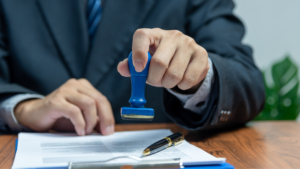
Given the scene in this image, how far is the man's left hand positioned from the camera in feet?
1.37

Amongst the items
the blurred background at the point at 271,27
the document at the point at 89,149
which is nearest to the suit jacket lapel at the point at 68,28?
the document at the point at 89,149

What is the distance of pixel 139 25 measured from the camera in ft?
2.90

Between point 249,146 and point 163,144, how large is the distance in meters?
0.19

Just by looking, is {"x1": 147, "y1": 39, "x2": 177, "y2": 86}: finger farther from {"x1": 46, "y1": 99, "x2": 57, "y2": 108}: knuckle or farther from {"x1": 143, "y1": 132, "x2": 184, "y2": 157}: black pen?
{"x1": 46, "y1": 99, "x2": 57, "y2": 108}: knuckle

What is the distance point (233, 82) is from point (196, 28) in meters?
0.37

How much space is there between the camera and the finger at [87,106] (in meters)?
0.58

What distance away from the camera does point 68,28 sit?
0.87 meters

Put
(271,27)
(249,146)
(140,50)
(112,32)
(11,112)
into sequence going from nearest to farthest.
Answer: (140,50)
(249,146)
(11,112)
(112,32)
(271,27)

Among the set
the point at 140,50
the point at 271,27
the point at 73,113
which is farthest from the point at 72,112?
the point at 271,27

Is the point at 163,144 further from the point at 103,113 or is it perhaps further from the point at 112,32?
the point at 112,32

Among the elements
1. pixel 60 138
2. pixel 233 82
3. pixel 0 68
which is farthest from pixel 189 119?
pixel 0 68

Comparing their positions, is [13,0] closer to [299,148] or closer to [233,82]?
[233,82]

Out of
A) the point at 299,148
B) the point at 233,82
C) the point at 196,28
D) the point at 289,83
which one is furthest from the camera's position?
the point at 289,83

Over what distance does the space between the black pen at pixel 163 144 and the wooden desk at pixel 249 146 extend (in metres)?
0.05
